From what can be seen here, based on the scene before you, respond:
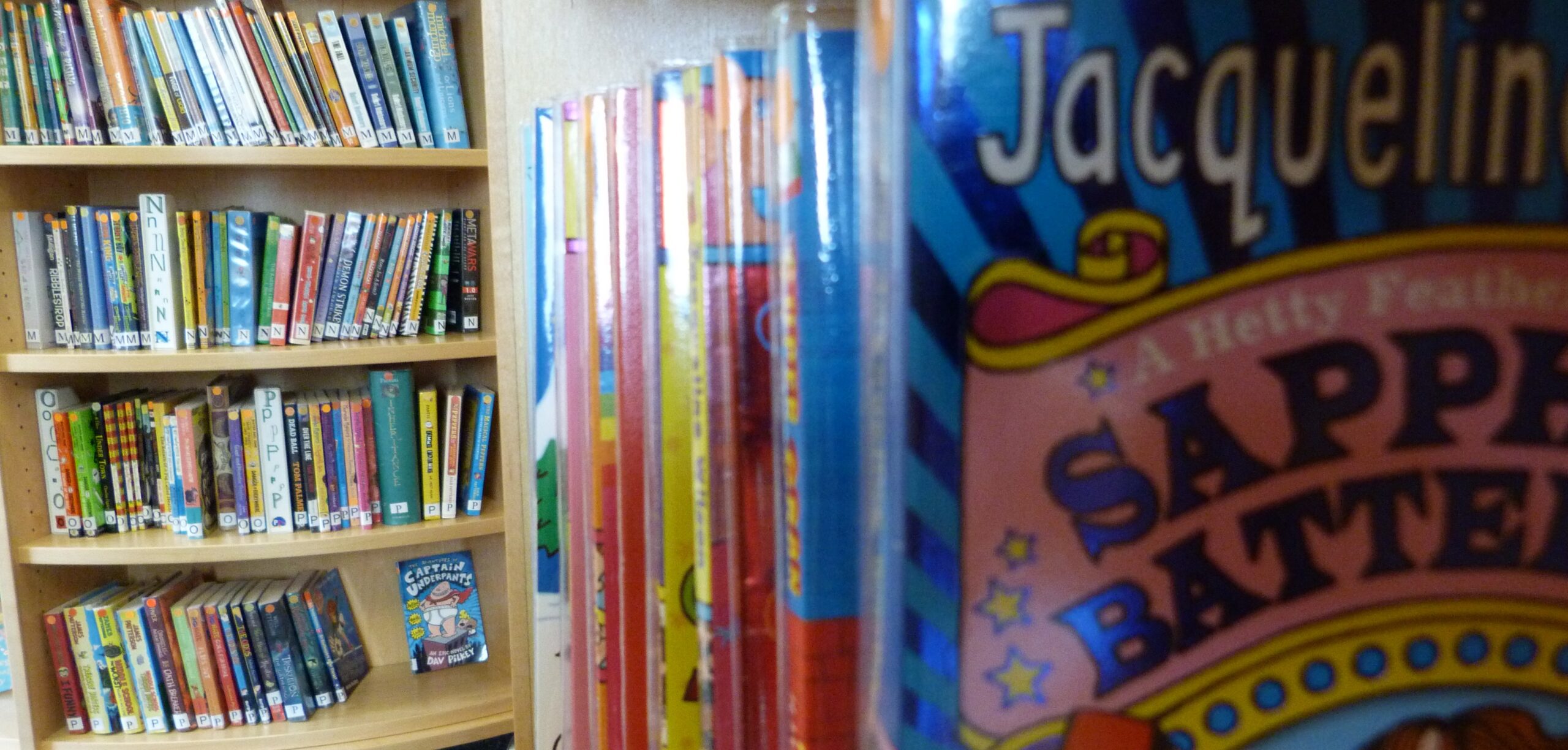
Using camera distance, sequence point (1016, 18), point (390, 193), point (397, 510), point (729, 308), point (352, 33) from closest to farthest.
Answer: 1. point (1016, 18)
2. point (729, 308)
3. point (352, 33)
4. point (397, 510)
5. point (390, 193)

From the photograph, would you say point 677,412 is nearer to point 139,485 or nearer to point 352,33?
point 352,33

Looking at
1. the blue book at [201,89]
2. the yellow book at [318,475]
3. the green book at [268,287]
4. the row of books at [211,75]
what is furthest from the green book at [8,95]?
the yellow book at [318,475]

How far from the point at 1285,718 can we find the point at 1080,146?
5.7 inches

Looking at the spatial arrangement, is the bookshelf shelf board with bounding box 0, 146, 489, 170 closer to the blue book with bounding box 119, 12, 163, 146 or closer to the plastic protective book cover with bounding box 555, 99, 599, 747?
the blue book with bounding box 119, 12, 163, 146

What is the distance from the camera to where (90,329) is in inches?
60.4

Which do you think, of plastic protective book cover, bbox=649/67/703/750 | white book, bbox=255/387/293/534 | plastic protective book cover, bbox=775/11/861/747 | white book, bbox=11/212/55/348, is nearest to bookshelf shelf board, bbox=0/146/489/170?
white book, bbox=11/212/55/348

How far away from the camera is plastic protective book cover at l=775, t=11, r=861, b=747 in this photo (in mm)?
246

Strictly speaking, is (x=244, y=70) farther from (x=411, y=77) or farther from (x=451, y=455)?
(x=451, y=455)

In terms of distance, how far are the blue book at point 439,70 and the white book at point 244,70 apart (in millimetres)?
227

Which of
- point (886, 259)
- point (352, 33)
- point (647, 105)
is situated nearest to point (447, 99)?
point (352, 33)

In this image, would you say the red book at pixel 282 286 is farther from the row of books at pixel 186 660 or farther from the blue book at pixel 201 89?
the row of books at pixel 186 660

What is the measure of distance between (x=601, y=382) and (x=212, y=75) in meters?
1.42

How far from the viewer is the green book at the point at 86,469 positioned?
5.10 feet

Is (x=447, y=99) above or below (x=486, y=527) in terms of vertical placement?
above
